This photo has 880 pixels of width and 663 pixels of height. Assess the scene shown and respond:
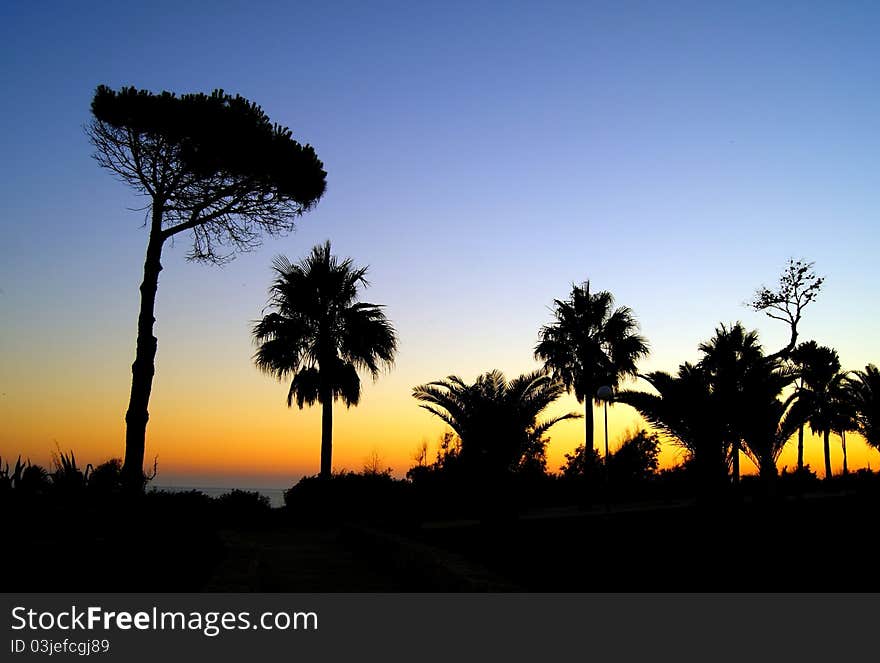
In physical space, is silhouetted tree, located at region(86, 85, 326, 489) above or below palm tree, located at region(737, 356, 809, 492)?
above

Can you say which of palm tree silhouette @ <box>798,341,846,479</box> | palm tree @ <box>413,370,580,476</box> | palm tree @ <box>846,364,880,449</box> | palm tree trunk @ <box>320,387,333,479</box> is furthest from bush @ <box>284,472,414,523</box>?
palm tree silhouette @ <box>798,341,846,479</box>

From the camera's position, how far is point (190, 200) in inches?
676

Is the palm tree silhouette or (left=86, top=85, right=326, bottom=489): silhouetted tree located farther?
the palm tree silhouette

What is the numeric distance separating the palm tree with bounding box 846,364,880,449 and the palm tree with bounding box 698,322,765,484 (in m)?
13.9

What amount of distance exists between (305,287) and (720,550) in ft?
62.4

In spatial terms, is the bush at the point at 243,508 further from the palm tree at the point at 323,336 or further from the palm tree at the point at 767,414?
the palm tree at the point at 767,414

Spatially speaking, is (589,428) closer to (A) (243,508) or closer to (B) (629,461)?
(B) (629,461)

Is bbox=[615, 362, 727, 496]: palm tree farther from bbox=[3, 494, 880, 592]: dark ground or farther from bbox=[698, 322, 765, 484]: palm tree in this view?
bbox=[3, 494, 880, 592]: dark ground

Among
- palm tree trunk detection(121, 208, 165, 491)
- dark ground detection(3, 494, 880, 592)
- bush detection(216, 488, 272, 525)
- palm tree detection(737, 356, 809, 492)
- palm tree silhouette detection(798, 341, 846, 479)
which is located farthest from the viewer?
palm tree silhouette detection(798, 341, 846, 479)

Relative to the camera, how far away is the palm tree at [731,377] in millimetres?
18719

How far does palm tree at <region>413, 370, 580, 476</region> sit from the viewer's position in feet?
61.7
